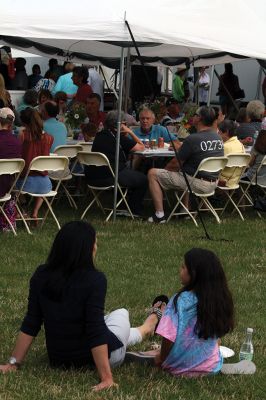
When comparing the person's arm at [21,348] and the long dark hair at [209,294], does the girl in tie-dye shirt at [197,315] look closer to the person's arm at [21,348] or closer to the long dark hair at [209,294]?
the long dark hair at [209,294]

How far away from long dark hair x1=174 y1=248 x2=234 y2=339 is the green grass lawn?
0.34m

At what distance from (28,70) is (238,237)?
49.2ft

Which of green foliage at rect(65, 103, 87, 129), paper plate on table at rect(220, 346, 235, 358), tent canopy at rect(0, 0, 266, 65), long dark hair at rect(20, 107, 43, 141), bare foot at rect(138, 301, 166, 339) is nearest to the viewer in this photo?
paper plate on table at rect(220, 346, 235, 358)

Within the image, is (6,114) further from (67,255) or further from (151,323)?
(67,255)

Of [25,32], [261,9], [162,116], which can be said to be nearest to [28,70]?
[162,116]

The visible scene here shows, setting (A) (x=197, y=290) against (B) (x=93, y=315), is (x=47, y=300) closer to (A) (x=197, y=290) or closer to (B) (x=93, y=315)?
(B) (x=93, y=315)

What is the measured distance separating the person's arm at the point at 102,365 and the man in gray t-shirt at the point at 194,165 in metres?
5.15

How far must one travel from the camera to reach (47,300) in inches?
167

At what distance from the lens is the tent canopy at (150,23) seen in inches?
320

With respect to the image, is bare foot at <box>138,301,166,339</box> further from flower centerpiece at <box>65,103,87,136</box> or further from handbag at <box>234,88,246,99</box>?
handbag at <box>234,88,246,99</box>

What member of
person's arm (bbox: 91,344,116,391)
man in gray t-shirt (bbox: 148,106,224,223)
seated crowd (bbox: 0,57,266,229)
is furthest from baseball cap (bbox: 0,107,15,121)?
person's arm (bbox: 91,344,116,391)

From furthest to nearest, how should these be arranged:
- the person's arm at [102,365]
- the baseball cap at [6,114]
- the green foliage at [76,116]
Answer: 1. the green foliage at [76,116]
2. the baseball cap at [6,114]
3. the person's arm at [102,365]

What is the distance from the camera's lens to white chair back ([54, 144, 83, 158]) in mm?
9609

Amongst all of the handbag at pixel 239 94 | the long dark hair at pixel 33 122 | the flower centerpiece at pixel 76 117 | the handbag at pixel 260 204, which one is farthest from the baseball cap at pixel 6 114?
the handbag at pixel 239 94
